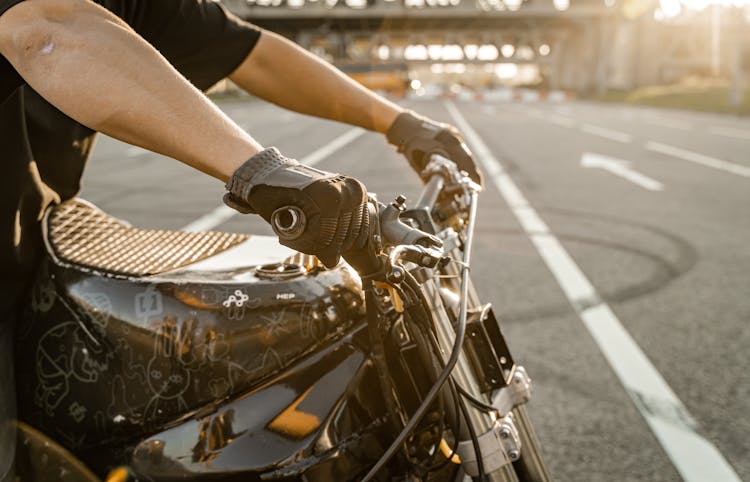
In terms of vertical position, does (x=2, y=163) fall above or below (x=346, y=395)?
above

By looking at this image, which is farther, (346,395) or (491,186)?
(491,186)

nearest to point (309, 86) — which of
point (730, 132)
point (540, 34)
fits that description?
point (730, 132)

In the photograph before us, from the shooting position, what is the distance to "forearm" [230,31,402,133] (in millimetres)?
1784

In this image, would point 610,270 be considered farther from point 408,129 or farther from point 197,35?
point 197,35

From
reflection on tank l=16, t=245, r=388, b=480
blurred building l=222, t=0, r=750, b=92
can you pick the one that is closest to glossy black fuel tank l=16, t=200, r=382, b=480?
reflection on tank l=16, t=245, r=388, b=480

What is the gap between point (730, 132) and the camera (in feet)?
58.1

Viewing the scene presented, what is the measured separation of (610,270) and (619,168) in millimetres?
6283

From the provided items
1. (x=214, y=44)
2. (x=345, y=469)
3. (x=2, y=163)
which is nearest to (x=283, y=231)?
(x=345, y=469)

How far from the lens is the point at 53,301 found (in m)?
1.40

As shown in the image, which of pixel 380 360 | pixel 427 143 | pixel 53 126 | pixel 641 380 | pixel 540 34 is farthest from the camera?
pixel 540 34

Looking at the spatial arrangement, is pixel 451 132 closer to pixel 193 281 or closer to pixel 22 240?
pixel 193 281

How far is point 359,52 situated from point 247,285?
8359 centimetres

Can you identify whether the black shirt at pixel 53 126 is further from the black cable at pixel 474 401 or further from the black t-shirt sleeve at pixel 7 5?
the black cable at pixel 474 401

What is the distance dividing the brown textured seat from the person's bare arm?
413 millimetres
